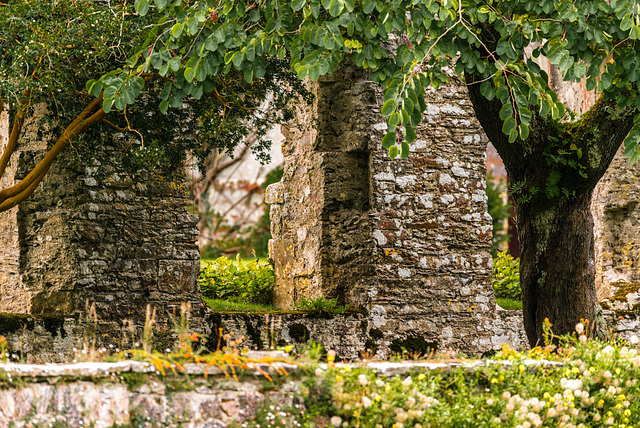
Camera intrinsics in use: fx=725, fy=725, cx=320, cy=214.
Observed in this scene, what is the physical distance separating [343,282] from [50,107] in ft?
11.6

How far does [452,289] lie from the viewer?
7988mm

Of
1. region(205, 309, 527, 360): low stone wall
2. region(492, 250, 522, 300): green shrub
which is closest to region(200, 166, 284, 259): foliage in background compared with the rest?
region(492, 250, 522, 300): green shrub

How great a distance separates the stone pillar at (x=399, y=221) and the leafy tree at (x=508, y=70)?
1852mm

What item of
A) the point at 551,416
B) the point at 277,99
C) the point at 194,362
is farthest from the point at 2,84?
the point at 551,416

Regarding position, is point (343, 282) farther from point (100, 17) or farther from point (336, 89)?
point (100, 17)

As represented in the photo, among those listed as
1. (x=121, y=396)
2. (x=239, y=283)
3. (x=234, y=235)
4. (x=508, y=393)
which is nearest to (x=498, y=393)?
(x=508, y=393)

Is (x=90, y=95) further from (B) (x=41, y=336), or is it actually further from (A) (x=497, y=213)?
(A) (x=497, y=213)

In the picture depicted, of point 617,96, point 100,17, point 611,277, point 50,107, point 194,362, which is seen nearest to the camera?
point 194,362

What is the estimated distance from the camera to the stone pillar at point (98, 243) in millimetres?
7152

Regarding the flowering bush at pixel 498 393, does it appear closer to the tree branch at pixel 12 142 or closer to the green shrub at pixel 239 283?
the tree branch at pixel 12 142

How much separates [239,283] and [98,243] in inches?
92.5

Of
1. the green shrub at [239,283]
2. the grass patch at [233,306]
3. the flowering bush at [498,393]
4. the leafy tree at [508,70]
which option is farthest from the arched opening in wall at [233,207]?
the flowering bush at [498,393]

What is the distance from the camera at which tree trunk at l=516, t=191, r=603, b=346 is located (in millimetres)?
5809

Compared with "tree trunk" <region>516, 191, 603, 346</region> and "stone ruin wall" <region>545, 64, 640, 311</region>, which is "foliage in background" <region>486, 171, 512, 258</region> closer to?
"stone ruin wall" <region>545, 64, 640, 311</region>
